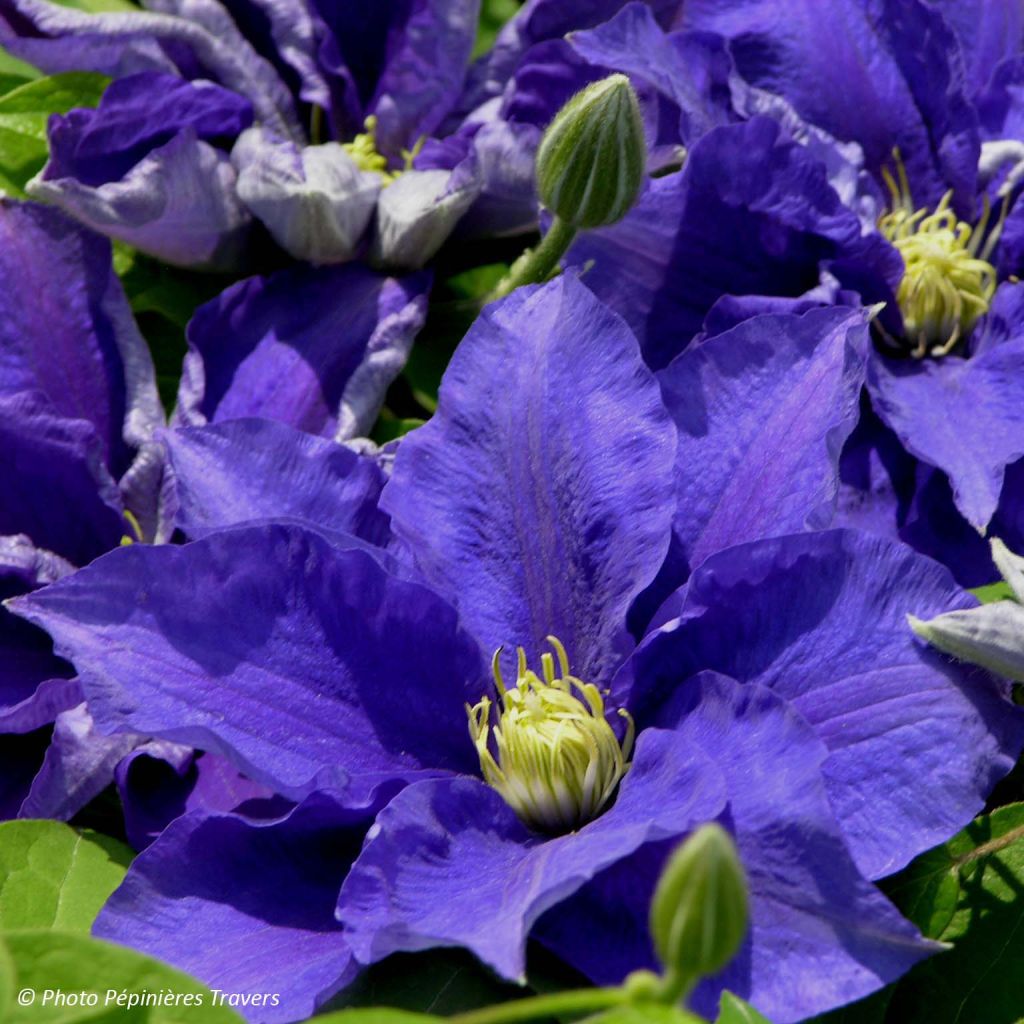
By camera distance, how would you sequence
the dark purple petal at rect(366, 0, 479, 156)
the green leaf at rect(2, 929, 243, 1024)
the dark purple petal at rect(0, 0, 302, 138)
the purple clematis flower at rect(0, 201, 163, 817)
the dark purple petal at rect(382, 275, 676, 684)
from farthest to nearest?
the dark purple petal at rect(366, 0, 479, 156)
the dark purple petal at rect(0, 0, 302, 138)
the purple clematis flower at rect(0, 201, 163, 817)
the dark purple petal at rect(382, 275, 676, 684)
the green leaf at rect(2, 929, 243, 1024)

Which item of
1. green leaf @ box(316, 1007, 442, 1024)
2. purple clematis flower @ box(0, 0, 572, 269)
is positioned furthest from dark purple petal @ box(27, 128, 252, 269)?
green leaf @ box(316, 1007, 442, 1024)

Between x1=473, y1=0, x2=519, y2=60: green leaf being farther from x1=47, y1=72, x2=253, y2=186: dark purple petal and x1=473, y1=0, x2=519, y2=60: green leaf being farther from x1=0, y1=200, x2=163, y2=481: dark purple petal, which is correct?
x1=0, y1=200, x2=163, y2=481: dark purple petal

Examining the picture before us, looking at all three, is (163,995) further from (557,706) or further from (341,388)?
(341,388)

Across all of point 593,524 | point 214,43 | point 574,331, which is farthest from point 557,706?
point 214,43

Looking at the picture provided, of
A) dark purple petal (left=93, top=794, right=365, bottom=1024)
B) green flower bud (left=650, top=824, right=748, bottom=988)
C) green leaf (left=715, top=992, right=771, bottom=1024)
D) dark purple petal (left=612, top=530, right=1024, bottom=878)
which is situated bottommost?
dark purple petal (left=93, top=794, right=365, bottom=1024)

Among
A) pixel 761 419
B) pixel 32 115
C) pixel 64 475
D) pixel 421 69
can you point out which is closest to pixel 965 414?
pixel 761 419
